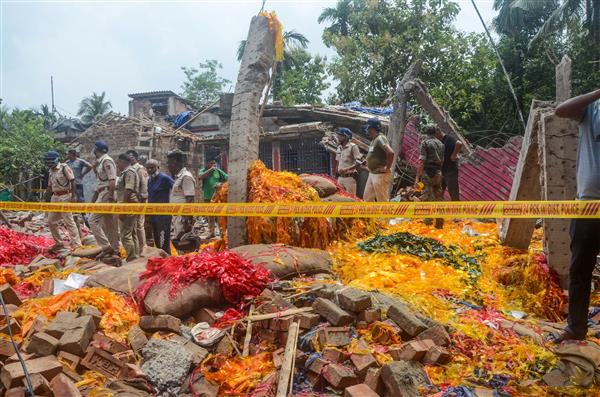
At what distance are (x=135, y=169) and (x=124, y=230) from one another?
2.99ft

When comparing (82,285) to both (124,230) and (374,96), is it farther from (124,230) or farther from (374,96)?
(374,96)

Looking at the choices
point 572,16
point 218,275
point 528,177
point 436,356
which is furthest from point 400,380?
point 572,16

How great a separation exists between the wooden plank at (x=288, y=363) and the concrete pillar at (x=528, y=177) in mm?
2899

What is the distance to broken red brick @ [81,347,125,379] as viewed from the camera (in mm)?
3227

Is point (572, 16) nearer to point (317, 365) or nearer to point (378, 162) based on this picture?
point (378, 162)

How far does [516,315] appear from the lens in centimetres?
400

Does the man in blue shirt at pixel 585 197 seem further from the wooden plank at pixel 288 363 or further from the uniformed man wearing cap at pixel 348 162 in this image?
the uniformed man wearing cap at pixel 348 162

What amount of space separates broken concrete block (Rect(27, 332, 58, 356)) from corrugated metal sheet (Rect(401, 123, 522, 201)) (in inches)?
404

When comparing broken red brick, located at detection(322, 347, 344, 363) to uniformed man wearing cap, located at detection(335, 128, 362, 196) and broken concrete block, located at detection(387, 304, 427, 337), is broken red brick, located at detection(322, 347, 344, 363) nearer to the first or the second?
broken concrete block, located at detection(387, 304, 427, 337)

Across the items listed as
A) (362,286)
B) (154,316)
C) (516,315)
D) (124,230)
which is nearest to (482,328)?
(516,315)

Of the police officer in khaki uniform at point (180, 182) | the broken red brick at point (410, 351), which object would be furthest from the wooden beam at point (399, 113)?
the broken red brick at point (410, 351)

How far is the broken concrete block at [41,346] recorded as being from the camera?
10.6ft

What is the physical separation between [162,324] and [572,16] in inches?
843

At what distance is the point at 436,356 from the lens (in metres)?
3.02
